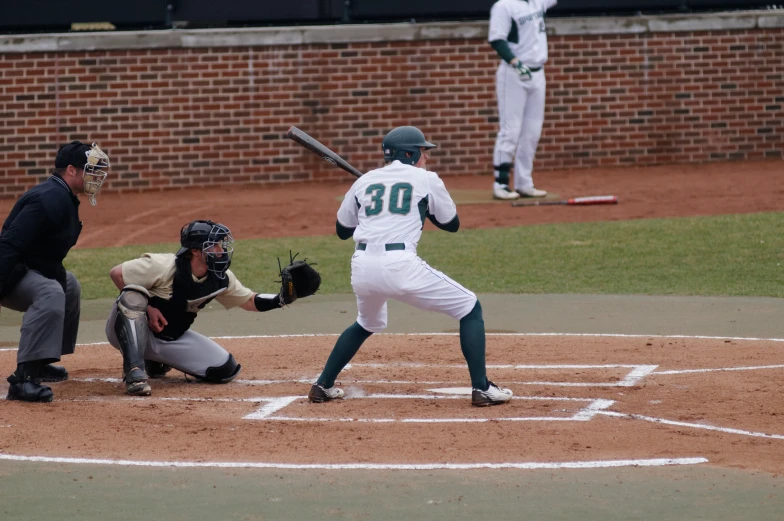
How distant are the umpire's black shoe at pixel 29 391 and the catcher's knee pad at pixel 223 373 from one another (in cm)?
103

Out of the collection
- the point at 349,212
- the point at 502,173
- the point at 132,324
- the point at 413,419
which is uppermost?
the point at 349,212

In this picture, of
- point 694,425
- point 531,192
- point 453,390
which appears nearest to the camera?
point 694,425

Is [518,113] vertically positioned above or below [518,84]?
below

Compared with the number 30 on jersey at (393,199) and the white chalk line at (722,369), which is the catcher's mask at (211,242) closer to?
the number 30 on jersey at (393,199)

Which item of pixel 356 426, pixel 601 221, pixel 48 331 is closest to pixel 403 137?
pixel 356 426

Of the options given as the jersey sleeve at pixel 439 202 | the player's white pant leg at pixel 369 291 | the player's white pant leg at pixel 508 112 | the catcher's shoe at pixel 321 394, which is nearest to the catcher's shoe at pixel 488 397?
the player's white pant leg at pixel 369 291

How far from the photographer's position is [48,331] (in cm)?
729

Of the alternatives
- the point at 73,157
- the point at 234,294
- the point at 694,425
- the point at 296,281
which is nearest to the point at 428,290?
the point at 296,281

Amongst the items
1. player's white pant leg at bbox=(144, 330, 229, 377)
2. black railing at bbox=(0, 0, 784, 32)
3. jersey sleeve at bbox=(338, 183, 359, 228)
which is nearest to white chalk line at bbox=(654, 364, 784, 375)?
jersey sleeve at bbox=(338, 183, 359, 228)

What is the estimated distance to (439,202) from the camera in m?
6.92

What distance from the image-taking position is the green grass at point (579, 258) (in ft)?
38.0

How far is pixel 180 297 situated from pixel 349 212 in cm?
129

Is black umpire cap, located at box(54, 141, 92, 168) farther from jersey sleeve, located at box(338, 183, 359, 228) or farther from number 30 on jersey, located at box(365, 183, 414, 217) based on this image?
number 30 on jersey, located at box(365, 183, 414, 217)

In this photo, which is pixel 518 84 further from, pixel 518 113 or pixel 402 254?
pixel 402 254
